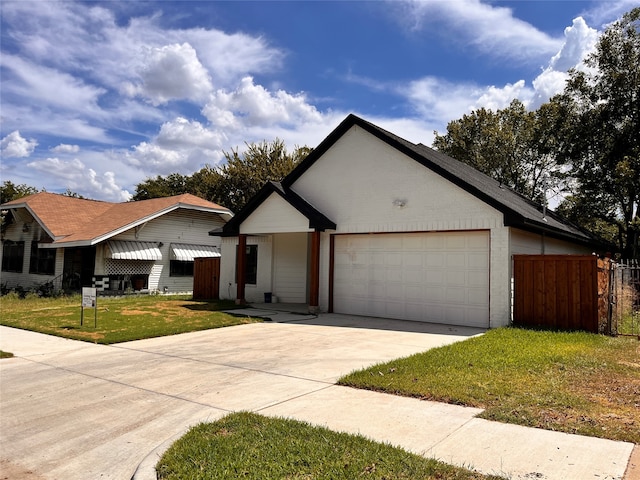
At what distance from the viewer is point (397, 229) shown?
14680mm

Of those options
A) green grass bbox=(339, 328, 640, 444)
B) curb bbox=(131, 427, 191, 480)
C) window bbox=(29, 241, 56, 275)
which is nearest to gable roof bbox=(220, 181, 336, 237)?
green grass bbox=(339, 328, 640, 444)

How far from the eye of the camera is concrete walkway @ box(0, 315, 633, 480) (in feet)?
14.2

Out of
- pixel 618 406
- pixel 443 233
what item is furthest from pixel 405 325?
pixel 618 406

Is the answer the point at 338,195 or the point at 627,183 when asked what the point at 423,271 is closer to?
the point at 338,195

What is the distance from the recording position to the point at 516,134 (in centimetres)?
3441

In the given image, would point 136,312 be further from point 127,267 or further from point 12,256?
point 12,256

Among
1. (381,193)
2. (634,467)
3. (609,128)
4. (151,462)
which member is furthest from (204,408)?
(609,128)

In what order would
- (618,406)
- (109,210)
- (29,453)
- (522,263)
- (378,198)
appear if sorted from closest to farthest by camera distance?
(29,453) → (618,406) → (522,263) → (378,198) → (109,210)

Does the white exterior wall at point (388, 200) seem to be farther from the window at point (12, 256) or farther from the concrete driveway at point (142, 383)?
the window at point (12, 256)

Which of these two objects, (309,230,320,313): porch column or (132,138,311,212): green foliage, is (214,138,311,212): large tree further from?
(309,230,320,313): porch column

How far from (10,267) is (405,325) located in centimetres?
2613

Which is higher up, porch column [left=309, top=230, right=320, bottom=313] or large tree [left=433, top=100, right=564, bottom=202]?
large tree [left=433, top=100, right=564, bottom=202]

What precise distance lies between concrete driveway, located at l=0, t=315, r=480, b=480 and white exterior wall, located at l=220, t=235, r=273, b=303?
291 inches

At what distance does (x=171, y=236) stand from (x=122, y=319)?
1216cm
